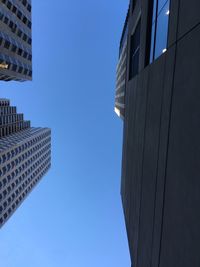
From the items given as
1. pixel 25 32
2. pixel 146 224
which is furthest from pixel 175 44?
pixel 25 32

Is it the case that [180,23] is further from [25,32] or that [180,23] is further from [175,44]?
[25,32]

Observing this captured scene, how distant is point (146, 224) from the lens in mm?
16438

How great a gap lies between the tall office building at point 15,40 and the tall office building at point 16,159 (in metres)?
24.6

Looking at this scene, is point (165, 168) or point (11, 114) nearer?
point (165, 168)

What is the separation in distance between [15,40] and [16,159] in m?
39.4

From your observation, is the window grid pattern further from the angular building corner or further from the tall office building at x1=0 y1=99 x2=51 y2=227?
the tall office building at x1=0 y1=99 x2=51 y2=227

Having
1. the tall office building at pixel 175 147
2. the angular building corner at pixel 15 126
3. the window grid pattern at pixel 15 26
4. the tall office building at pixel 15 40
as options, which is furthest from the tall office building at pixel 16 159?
the tall office building at pixel 175 147

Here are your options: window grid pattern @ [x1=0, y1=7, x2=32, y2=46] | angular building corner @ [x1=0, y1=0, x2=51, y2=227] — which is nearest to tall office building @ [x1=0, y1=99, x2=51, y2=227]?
angular building corner @ [x1=0, y1=0, x2=51, y2=227]

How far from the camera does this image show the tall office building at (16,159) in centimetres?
8381

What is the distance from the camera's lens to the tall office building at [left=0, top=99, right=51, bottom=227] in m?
83.8

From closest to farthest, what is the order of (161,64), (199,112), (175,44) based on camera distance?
1. (199,112)
2. (175,44)
3. (161,64)

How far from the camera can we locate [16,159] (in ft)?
307

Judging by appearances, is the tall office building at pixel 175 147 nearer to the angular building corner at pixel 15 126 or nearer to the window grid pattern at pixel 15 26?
the angular building corner at pixel 15 126

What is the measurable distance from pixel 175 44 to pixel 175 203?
6.49m
